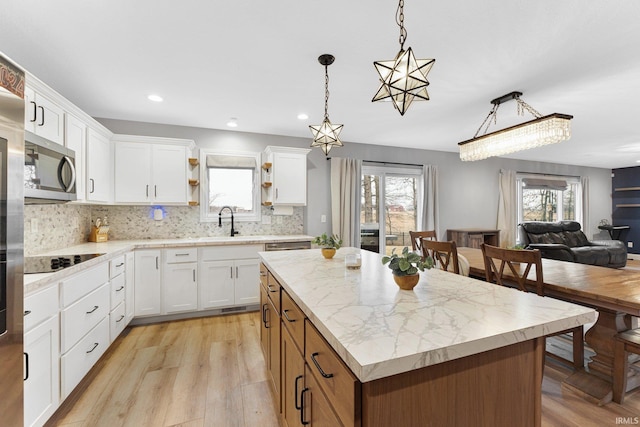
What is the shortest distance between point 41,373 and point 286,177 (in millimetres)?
3048

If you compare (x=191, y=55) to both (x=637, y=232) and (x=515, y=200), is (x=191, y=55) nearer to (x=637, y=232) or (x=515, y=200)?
(x=515, y=200)

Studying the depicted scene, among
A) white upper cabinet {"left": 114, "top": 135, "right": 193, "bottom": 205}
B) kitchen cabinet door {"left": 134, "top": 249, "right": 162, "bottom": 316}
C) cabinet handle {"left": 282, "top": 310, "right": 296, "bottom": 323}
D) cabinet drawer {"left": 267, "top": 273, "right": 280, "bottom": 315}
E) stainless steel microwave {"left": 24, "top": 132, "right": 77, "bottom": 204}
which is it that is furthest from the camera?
white upper cabinet {"left": 114, "top": 135, "right": 193, "bottom": 205}

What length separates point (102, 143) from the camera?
3.13 metres

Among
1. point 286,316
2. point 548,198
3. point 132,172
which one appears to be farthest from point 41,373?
point 548,198

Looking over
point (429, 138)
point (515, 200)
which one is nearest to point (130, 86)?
point (429, 138)

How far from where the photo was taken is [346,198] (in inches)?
184

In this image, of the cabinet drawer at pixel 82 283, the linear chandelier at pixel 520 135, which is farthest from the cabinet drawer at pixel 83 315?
the linear chandelier at pixel 520 135

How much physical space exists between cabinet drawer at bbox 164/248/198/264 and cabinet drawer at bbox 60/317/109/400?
900mm

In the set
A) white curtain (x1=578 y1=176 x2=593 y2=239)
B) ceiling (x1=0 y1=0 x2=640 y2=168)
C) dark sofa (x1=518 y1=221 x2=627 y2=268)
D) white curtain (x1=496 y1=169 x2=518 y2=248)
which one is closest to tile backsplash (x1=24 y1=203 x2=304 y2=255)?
ceiling (x1=0 y1=0 x2=640 y2=168)

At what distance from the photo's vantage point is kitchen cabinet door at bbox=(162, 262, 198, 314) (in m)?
3.27

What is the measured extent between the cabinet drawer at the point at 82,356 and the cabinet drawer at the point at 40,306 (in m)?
0.39

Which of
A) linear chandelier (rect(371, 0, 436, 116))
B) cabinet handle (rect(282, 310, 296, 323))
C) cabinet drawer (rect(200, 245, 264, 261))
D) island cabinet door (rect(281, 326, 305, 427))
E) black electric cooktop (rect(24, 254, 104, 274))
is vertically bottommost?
island cabinet door (rect(281, 326, 305, 427))

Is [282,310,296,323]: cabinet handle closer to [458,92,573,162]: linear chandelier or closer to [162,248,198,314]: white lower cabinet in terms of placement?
[162,248,198,314]: white lower cabinet

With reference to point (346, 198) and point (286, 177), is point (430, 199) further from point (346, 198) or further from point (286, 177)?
point (286, 177)
